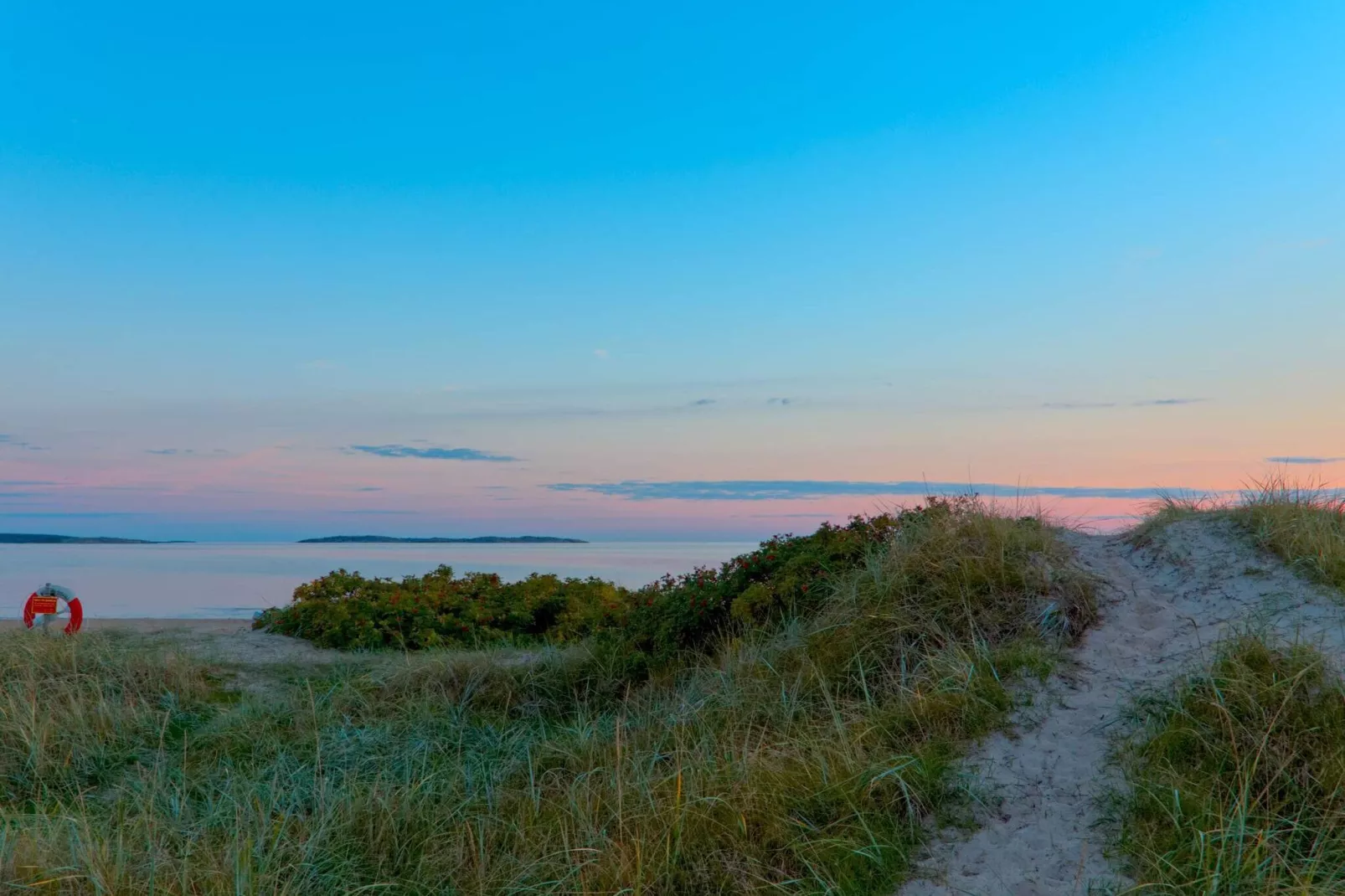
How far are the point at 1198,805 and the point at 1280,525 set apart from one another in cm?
394

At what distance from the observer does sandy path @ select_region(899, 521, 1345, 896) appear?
427 centimetres

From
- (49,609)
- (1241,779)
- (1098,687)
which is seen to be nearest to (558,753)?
(1098,687)

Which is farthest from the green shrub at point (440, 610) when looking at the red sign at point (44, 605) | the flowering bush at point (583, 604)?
the red sign at point (44, 605)

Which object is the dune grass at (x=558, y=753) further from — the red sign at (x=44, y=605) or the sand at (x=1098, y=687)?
the red sign at (x=44, y=605)

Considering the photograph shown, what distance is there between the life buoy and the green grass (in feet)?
35.9

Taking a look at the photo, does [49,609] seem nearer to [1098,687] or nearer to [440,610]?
[440,610]

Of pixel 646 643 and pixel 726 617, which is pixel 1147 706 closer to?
pixel 726 617

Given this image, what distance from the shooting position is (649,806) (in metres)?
4.88

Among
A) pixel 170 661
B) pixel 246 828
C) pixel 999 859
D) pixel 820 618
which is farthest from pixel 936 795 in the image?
pixel 170 661

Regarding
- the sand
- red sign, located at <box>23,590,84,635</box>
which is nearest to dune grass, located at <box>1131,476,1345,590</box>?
the sand

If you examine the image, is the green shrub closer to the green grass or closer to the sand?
the sand

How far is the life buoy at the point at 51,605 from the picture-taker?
35.3 feet

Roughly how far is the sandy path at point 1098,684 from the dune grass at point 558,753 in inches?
8.4

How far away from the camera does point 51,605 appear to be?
1090 centimetres
